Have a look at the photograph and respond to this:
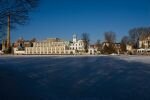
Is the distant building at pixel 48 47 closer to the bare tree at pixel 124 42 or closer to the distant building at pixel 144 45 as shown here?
the bare tree at pixel 124 42

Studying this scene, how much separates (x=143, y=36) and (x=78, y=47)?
3828 cm

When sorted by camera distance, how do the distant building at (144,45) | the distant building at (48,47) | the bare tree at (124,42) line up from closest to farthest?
the distant building at (144,45) < the bare tree at (124,42) < the distant building at (48,47)

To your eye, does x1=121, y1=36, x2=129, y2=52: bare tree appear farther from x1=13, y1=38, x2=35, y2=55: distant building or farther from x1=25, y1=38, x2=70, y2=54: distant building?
x1=13, y1=38, x2=35, y2=55: distant building

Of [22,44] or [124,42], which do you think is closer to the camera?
[124,42]

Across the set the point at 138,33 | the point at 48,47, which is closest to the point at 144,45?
the point at 138,33

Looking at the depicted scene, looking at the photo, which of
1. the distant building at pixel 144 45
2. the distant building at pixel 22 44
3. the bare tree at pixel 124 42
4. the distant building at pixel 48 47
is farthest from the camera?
the distant building at pixel 22 44

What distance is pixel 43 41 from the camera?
134 metres

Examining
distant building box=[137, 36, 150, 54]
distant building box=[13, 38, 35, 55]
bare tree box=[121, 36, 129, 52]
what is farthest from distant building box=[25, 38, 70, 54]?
distant building box=[137, 36, 150, 54]

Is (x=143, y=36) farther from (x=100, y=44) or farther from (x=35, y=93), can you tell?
(x=35, y=93)

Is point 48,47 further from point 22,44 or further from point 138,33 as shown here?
point 138,33

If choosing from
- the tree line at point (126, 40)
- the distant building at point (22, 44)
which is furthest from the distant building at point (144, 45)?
the distant building at point (22, 44)

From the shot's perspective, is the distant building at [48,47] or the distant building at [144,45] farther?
the distant building at [48,47]

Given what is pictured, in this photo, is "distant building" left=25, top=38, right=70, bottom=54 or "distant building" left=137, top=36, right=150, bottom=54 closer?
"distant building" left=137, top=36, right=150, bottom=54

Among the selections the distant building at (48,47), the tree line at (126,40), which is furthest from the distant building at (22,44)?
the tree line at (126,40)
